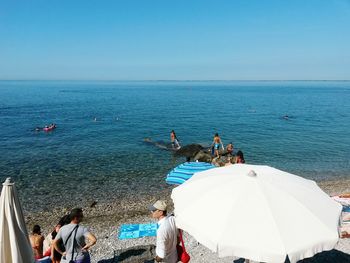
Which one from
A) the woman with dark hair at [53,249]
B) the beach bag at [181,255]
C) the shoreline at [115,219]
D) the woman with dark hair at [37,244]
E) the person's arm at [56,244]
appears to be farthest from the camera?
the shoreline at [115,219]

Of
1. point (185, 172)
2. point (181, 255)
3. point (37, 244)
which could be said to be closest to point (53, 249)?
point (37, 244)

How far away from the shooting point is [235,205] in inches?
215

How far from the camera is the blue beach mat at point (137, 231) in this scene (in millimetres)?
11961

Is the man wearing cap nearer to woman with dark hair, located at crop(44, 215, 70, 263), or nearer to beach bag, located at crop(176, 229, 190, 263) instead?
beach bag, located at crop(176, 229, 190, 263)

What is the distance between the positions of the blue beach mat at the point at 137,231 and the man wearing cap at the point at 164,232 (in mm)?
5612

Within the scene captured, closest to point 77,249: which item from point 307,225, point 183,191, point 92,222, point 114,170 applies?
point 183,191

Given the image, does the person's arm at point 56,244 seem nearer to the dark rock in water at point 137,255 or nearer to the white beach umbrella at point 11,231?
the white beach umbrella at point 11,231

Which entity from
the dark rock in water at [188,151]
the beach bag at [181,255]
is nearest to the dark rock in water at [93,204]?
the beach bag at [181,255]

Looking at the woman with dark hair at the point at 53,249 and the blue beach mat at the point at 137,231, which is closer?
the woman with dark hair at the point at 53,249

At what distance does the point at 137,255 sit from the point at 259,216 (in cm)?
553

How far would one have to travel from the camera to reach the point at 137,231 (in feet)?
40.5

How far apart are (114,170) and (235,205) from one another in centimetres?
1897

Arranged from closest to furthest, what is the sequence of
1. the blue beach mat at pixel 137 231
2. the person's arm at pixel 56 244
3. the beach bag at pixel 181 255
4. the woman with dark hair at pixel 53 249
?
the beach bag at pixel 181 255
the person's arm at pixel 56 244
the woman with dark hair at pixel 53 249
the blue beach mat at pixel 137 231

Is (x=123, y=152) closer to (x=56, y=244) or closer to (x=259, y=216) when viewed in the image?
(x=56, y=244)
